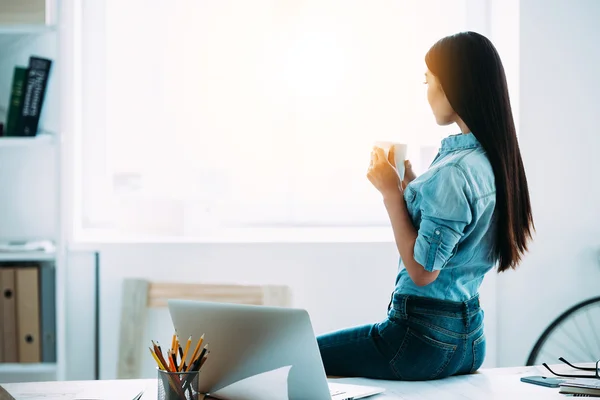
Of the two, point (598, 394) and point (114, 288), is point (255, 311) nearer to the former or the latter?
point (598, 394)

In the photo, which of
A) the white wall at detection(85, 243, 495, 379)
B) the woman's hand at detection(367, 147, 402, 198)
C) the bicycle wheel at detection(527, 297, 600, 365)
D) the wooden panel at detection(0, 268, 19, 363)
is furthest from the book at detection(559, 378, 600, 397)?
the wooden panel at detection(0, 268, 19, 363)

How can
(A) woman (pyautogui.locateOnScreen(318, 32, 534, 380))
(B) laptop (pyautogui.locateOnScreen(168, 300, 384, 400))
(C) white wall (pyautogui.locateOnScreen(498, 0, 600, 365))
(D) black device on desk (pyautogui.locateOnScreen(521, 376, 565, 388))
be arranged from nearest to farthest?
(B) laptop (pyautogui.locateOnScreen(168, 300, 384, 400))
(D) black device on desk (pyautogui.locateOnScreen(521, 376, 565, 388))
(A) woman (pyautogui.locateOnScreen(318, 32, 534, 380))
(C) white wall (pyautogui.locateOnScreen(498, 0, 600, 365))

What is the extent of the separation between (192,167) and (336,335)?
1515 millimetres

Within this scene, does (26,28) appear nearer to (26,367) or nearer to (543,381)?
(26,367)

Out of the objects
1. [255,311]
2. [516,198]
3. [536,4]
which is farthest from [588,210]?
[255,311]

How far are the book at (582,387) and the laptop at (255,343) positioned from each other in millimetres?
400

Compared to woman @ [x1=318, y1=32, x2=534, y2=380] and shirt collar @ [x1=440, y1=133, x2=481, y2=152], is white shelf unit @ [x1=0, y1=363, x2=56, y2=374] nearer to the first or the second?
woman @ [x1=318, y1=32, x2=534, y2=380]

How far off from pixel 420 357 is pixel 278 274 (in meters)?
1.35

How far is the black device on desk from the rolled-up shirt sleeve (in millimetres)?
284

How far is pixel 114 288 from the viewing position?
2867 millimetres

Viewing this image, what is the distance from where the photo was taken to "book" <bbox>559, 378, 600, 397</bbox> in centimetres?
140

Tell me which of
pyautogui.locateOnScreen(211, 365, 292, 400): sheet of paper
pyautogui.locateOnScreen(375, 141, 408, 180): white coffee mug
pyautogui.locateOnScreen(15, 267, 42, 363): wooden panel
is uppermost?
pyautogui.locateOnScreen(375, 141, 408, 180): white coffee mug

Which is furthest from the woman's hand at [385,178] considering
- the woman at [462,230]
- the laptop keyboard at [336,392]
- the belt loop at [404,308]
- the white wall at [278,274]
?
the white wall at [278,274]

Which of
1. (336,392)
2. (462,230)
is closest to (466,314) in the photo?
(462,230)
